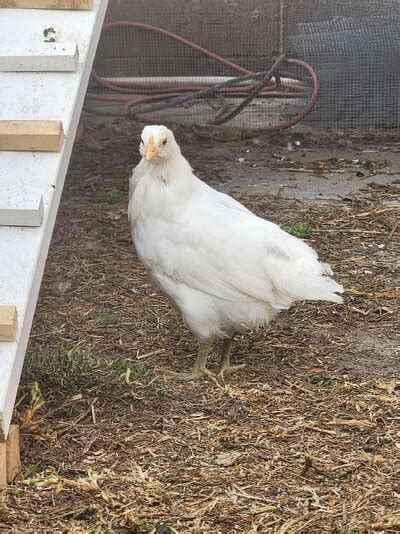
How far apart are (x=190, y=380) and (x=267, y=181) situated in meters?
2.53

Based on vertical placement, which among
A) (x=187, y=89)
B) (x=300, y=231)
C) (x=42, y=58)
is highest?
(x=42, y=58)

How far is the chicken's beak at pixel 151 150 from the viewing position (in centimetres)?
400

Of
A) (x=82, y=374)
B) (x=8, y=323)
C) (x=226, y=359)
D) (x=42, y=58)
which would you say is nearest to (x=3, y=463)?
(x=8, y=323)

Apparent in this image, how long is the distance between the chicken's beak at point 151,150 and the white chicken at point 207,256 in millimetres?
12

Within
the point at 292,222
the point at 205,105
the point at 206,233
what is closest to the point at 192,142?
→ the point at 205,105

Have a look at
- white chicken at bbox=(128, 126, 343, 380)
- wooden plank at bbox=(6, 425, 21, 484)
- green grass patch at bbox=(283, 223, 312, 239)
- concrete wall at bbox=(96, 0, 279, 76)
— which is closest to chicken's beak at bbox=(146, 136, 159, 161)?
white chicken at bbox=(128, 126, 343, 380)

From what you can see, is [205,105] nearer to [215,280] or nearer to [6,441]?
[215,280]

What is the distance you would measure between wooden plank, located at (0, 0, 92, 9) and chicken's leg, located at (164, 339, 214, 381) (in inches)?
69.2

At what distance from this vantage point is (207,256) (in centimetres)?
409

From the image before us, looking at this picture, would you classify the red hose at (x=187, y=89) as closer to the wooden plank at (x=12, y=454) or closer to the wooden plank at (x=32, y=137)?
the wooden plank at (x=32, y=137)

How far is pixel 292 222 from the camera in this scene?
19.3 ft

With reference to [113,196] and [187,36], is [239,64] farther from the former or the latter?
[113,196]

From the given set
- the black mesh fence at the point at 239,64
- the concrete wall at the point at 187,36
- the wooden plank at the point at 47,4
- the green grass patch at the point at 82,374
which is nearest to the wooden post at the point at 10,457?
the green grass patch at the point at 82,374

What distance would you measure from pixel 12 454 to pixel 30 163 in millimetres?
1210
